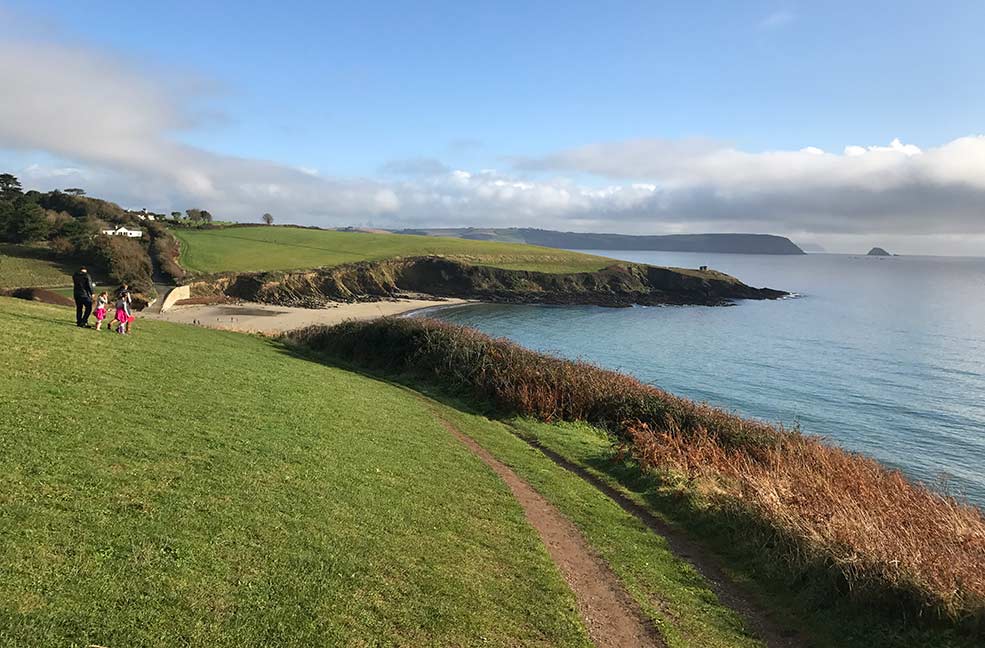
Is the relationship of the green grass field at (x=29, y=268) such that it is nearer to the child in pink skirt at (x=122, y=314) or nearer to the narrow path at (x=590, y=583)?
the child in pink skirt at (x=122, y=314)

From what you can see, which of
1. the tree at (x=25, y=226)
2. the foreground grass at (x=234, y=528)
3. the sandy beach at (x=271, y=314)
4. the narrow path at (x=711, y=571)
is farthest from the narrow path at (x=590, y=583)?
the tree at (x=25, y=226)

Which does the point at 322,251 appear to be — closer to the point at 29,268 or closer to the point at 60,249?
the point at 60,249

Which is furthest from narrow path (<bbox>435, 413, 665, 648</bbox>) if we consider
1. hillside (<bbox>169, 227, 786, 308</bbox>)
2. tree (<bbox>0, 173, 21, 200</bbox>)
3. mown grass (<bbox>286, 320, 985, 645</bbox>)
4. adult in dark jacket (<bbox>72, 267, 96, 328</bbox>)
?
tree (<bbox>0, 173, 21, 200</bbox>)

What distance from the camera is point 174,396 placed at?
47.5ft

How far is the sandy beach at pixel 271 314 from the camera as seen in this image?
56.1 metres

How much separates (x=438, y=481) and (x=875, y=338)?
72524 mm

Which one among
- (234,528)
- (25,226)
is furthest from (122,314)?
(25,226)

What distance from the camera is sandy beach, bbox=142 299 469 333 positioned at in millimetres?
56125

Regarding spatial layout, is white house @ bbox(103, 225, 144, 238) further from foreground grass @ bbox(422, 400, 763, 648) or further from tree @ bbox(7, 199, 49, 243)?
foreground grass @ bbox(422, 400, 763, 648)

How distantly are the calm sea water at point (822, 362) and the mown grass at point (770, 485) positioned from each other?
7.16 m

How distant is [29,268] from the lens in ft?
206

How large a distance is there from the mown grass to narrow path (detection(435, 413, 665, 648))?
3.48 m

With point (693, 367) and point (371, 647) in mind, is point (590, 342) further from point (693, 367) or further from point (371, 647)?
point (371, 647)

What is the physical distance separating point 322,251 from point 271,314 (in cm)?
4256
